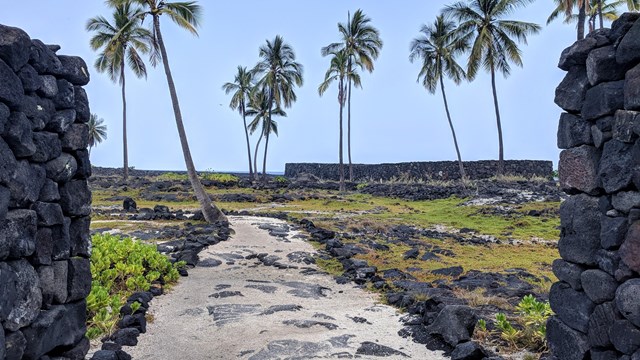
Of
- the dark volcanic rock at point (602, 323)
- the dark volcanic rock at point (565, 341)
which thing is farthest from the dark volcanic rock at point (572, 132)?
the dark volcanic rock at point (565, 341)

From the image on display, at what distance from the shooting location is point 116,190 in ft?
106

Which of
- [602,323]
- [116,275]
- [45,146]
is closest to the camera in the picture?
[602,323]

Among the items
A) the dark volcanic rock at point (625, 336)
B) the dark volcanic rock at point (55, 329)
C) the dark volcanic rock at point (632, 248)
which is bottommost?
the dark volcanic rock at point (55, 329)

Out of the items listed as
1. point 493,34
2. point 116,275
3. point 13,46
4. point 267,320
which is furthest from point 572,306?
point 493,34

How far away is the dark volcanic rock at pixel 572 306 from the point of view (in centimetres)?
412

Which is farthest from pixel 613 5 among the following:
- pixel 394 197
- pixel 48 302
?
pixel 48 302

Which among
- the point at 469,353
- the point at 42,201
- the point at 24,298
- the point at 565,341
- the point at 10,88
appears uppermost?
the point at 10,88

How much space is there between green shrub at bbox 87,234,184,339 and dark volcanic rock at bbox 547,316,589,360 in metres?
5.26

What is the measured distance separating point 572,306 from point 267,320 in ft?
13.9

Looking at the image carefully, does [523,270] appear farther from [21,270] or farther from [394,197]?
[394,197]

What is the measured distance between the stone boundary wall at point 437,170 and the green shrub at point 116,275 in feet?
101

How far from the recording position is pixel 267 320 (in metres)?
7.06

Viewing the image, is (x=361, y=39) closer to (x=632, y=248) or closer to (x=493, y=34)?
(x=493, y=34)

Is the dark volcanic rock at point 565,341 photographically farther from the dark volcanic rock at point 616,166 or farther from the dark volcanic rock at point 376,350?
the dark volcanic rock at point 376,350
